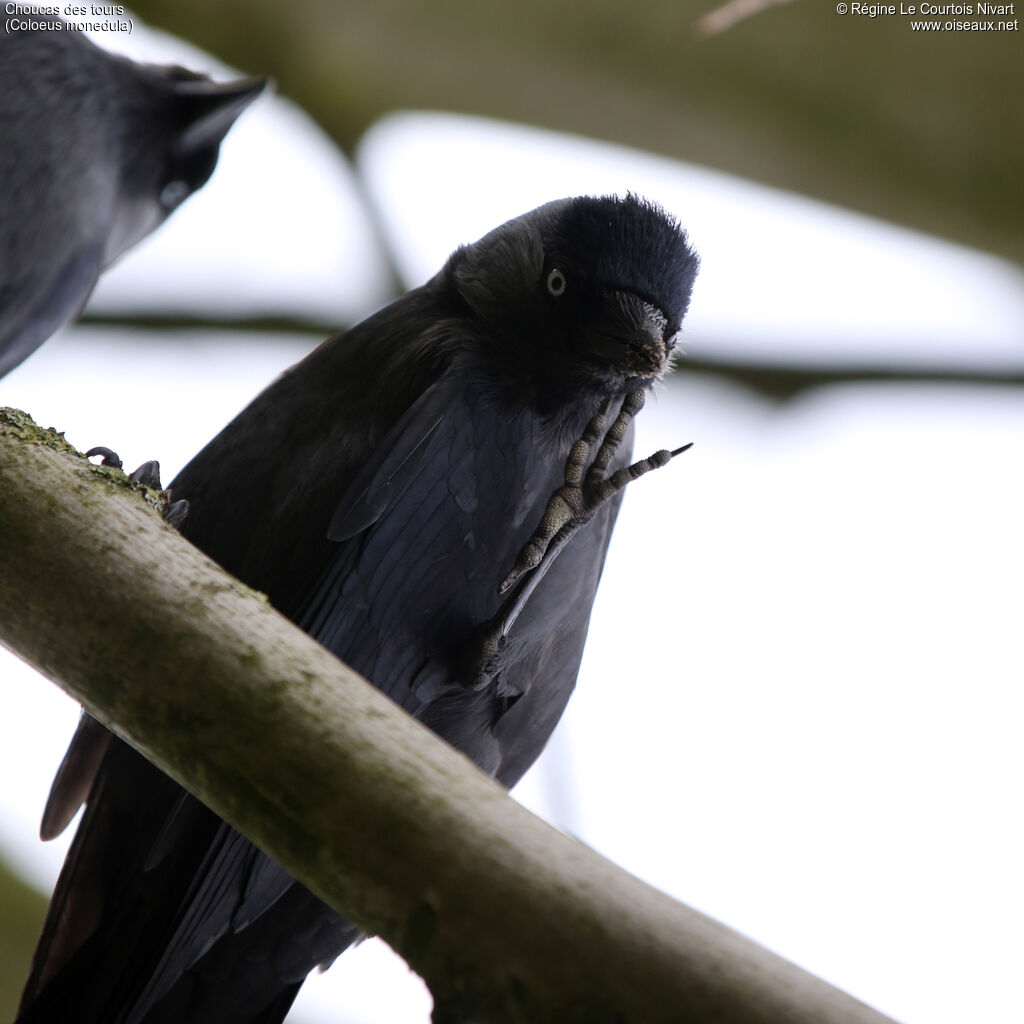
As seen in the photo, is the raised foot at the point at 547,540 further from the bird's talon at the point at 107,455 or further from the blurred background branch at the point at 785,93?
the blurred background branch at the point at 785,93

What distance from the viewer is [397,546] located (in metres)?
1.53

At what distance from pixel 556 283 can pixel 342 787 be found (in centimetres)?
Answer: 107

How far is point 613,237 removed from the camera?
1.71 m

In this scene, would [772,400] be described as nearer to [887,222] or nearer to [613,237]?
[887,222]

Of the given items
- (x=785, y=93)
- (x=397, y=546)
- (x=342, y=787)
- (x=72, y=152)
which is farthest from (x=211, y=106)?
(x=342, y=787)

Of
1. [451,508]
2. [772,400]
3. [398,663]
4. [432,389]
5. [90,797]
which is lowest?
[90,797]

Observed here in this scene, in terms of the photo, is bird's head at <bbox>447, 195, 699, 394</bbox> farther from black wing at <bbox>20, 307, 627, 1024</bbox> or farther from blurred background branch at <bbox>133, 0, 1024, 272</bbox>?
blurred background branch at <bbox>133, 0, 1024, 272</bbox>

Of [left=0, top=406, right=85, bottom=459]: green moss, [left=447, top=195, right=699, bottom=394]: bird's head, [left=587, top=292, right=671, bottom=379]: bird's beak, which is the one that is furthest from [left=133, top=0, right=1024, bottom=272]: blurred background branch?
[left=0, top=406, right=85, bottom=459]: green moss

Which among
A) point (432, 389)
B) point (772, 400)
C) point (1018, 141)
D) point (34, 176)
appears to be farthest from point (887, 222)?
point (34, 176)

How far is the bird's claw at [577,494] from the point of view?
154cm

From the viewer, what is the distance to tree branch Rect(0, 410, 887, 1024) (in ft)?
2.43

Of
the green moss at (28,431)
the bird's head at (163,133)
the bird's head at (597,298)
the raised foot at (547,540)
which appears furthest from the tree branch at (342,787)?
the bird's head at (163,133)

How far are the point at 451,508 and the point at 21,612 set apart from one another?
66cm

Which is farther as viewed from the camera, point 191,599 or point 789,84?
point 789,84
